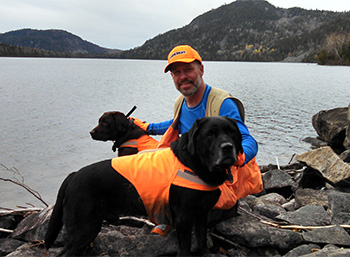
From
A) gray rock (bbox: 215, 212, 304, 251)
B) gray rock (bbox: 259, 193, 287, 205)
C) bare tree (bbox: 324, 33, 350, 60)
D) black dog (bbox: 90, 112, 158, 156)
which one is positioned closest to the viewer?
gray rock (bbox: 215, 212, 304, 251)

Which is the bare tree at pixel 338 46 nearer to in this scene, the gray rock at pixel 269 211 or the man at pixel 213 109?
the gray rock at pixel 269 211

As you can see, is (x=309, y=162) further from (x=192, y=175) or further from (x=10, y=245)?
(x=10, y=245)

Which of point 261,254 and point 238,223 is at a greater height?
point 238,223

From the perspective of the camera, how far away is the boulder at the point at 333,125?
40.3ft

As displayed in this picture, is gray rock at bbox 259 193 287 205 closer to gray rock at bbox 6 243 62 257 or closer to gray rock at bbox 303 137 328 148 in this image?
gray rock at bbox 6 243 62 257

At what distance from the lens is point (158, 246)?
3.87 meters

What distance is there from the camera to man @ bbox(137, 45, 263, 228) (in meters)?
4.12

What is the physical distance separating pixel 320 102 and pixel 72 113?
19909 millimetres

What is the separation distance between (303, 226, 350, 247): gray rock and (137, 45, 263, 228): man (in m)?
0.97

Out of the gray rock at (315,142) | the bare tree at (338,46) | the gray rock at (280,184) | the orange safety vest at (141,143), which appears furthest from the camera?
the bare tree at (338,46)

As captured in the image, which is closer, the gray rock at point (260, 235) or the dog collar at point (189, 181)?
the dog collar at point (189, 181)

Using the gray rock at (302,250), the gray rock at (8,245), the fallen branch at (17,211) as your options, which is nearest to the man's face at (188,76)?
the gray rock at (302,250)

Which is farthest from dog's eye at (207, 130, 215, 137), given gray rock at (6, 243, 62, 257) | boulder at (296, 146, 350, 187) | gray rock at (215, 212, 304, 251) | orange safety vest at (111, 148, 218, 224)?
boulder at (296, 146, 350, 187)

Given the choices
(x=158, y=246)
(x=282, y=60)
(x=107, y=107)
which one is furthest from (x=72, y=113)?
(x=282, y=60)
